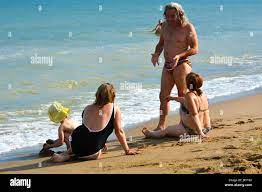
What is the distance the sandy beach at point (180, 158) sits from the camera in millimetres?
6371

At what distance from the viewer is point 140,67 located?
16234 millimetres

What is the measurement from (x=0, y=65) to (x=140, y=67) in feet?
12.6

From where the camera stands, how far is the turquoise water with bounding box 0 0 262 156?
34.2 ft

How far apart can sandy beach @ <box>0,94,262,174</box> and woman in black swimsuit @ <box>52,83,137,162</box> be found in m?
0.12

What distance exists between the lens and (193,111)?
773 centimetres

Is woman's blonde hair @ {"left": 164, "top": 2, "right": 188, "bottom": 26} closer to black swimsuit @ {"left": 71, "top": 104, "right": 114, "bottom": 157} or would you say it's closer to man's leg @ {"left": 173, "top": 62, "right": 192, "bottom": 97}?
man's leg @ {"left": 173, "top": 62, "right": 192, "bottom": 97}

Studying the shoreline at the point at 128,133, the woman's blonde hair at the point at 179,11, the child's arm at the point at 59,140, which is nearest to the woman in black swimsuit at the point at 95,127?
the child's arm at the point at 59,140

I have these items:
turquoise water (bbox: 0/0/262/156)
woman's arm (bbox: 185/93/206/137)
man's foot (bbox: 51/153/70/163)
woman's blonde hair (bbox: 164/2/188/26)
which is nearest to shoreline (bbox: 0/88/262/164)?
turquoise water (bbox: 0/0/262/156)

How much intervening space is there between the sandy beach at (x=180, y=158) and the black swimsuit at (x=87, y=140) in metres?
0.13

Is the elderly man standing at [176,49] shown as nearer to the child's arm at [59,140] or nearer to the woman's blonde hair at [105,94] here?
the woman's blonde hair at [105,94]

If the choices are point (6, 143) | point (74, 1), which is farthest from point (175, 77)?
point (74, 1)

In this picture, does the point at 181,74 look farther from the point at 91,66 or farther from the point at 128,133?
the point at 91,66

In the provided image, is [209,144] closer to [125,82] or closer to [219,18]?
[125,82]

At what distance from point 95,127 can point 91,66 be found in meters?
9.67
